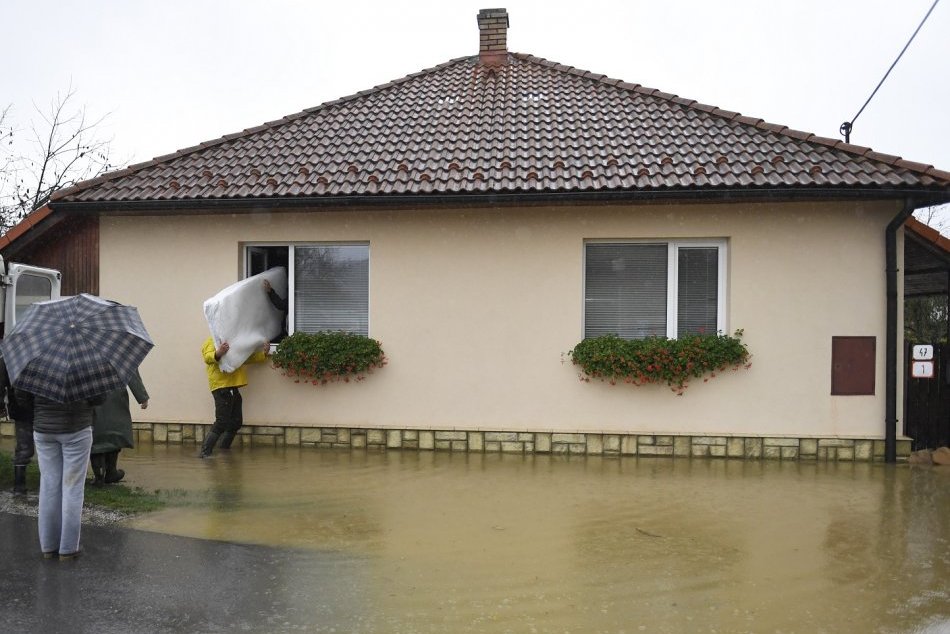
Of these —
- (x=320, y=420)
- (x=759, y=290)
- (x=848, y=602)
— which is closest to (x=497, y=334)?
(x=320, y=420)

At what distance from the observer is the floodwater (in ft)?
13.8

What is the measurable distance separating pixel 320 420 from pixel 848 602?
6.54m

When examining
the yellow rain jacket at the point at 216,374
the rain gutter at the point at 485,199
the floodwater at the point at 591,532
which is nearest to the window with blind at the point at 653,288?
the rain gutter at the point at 485,199

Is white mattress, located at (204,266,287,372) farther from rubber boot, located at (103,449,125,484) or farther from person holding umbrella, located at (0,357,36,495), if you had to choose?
person holding umbrella, located at (0,357,36,495)

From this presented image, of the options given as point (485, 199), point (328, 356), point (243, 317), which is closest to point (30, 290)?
point (243, 317)

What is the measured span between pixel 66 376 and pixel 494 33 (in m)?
10.7

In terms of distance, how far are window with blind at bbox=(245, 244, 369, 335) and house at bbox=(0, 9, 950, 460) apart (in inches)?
1.0

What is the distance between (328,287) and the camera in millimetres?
9633

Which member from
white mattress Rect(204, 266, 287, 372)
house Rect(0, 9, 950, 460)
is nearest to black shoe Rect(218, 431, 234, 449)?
house Rect(0, 9, 950, 460)

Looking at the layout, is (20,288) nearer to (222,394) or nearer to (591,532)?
(222,394)

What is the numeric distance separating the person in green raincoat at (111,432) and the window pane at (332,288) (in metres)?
→ 2.85

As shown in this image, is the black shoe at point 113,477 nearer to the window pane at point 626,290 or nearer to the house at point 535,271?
the house at point 535,271

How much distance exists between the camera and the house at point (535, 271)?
8.66m

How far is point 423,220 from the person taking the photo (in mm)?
9273
